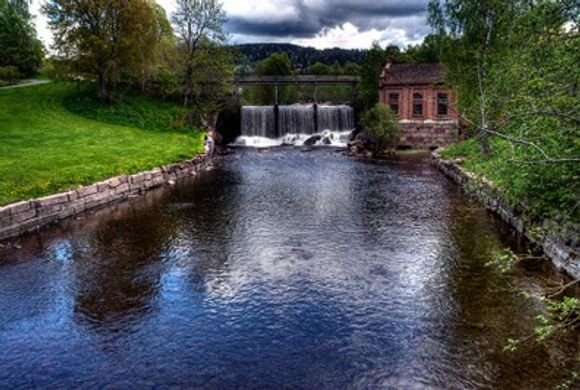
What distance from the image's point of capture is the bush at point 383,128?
39375 mm

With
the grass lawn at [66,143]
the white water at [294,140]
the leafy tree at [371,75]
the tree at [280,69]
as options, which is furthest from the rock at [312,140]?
the tree at [280,69]

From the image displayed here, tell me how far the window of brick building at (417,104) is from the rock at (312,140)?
10.1m

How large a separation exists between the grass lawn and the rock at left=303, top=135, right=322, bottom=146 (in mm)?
11281

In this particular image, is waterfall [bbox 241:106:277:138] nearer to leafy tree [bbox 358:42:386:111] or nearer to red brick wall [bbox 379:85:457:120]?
leafy tree [bbox 358:42:386:111]

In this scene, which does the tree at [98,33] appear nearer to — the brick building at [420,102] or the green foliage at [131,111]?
the green foliage at [131,111]

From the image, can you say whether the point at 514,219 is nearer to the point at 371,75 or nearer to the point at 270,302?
the point at 270,302

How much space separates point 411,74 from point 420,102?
3.26 m

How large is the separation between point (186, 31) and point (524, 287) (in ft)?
129

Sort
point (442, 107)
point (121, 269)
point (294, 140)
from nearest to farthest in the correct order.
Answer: point (121, 269)
point (442, 107)
point (294, 140)

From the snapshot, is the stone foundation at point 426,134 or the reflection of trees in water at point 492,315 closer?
the reflection of trees in water at point 492,315

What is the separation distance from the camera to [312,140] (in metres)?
46.1

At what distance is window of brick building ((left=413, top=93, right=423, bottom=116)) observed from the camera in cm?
4700

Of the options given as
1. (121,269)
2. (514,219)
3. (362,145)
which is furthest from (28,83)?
(514,219)

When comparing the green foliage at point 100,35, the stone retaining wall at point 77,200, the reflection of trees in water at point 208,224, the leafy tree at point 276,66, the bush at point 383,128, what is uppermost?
the leafy tree at point 276,66
